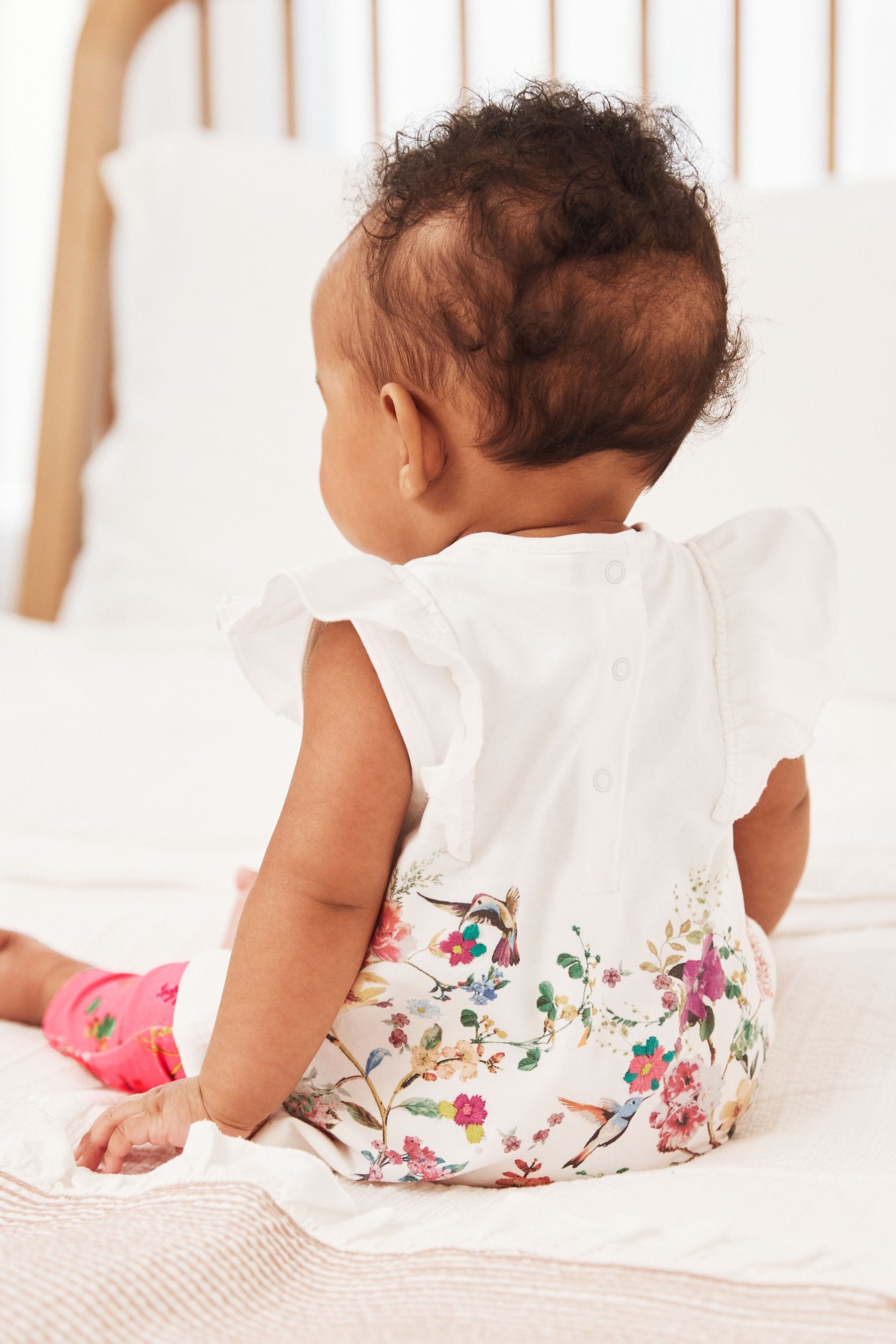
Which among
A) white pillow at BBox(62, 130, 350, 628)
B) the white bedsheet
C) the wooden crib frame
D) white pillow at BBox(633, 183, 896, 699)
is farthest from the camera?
the wooden crib frame

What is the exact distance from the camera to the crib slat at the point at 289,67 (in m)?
1.89

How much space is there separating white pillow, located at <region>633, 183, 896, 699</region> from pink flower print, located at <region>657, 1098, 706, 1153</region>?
72 centimetres

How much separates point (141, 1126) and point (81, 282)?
4.88 feet

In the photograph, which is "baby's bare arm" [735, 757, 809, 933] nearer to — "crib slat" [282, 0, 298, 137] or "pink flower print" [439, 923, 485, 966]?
"pink flower print" [439, 923, 485, 966]

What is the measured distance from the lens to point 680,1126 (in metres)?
0.66

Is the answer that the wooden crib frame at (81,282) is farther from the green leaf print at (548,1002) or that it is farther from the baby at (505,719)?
the green leaf print at (548,1002)

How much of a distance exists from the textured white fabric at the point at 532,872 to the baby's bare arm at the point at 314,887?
18mm

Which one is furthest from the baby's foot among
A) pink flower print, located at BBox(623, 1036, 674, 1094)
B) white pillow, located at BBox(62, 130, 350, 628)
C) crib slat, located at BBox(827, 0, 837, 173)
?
crib slat, located at BBox(827, 0, 837, 173)

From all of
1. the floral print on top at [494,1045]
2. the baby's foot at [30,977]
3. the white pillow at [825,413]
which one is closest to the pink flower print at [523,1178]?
the floral print on top at [494,1045]

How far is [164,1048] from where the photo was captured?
28.5 inches

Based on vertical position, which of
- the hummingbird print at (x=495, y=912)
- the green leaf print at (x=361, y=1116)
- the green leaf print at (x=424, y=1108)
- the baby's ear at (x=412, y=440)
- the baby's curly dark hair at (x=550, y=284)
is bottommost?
the green leaf print at (x=361, y=1116)

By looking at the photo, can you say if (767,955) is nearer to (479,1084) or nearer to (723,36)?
(479,1084)

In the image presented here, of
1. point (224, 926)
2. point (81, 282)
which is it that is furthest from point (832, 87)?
point (224, 926)

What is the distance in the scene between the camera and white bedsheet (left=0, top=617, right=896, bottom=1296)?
1.62 feet
